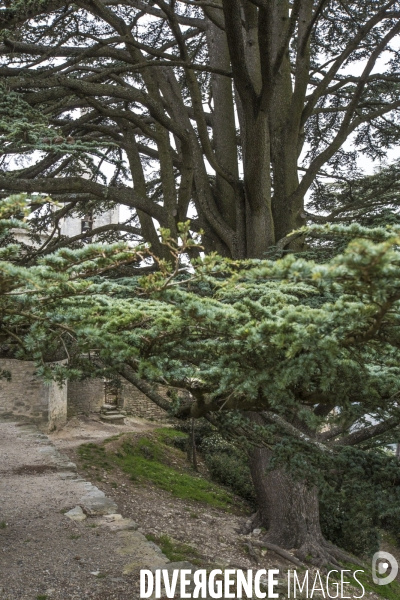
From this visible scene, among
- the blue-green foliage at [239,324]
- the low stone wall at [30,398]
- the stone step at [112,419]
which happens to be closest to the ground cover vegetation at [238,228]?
the blue-green foliage at [239,324]

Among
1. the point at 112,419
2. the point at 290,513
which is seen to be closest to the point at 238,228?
the point at 290,513

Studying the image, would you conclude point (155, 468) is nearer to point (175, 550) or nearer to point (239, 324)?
point (175, 550)

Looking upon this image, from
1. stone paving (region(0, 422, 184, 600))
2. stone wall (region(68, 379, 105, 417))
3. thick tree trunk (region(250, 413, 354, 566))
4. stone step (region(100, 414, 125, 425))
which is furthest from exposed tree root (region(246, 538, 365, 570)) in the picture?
stone wall (region(68, 379, 105, 417))

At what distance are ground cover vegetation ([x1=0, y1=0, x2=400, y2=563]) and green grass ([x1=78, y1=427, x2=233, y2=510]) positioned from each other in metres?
2.08

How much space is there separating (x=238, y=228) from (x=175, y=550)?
Result: 4.16 meters

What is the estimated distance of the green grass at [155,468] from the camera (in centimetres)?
975

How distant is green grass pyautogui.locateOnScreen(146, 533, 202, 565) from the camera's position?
600 centimetres

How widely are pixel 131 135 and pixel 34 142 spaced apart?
11.2 feet

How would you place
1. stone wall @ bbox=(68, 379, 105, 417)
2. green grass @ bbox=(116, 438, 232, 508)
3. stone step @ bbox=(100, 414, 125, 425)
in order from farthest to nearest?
stone wall @ bbox=(68, 379, 105, 417)
stone step @ bbox=(100, 414, 125, 425)
green grass @ bbox=(116, 438, 232, 508)

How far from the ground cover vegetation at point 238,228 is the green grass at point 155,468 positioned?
2084 millimetres

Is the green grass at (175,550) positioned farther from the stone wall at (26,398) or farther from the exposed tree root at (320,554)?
the stone wall at (26,398)

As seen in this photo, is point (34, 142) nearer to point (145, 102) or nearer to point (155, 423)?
point (145, 102)

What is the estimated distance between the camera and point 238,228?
7.66m

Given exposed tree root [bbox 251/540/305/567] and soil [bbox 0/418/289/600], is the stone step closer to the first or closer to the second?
soil [bbox 0/418/289/600]
